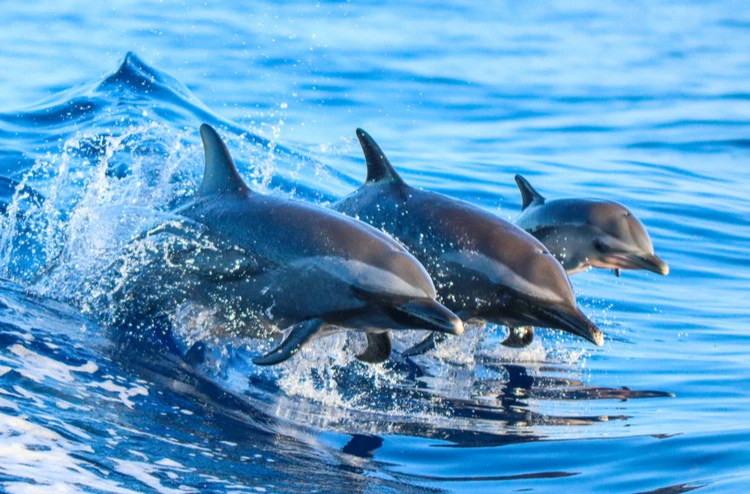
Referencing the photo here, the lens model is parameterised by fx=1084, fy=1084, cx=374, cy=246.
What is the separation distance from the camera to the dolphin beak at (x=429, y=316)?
5.16 m

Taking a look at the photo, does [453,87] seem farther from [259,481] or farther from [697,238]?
[259,481]

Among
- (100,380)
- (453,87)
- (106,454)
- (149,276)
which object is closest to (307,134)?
(453,87)

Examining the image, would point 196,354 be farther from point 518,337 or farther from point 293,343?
point 518,337

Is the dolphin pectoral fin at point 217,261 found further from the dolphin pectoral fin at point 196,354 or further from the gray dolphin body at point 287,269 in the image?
the dolphin pectoral fin at point 196,354

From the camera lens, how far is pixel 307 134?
17.1 metres

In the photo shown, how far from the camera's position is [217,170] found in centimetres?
617

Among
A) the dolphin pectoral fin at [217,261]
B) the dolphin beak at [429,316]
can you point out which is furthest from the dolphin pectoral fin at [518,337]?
the dolphin pectoral fin at [217,261]

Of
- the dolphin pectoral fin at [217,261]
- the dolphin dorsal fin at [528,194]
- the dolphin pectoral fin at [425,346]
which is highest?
the dolphin dorsal fin at [528,194]

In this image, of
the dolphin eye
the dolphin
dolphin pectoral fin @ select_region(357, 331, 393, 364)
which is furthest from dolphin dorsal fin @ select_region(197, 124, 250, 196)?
the dolphin eye

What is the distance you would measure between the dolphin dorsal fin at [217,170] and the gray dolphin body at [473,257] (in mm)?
921

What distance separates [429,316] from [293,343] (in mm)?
734

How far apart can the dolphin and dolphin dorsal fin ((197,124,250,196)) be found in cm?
242

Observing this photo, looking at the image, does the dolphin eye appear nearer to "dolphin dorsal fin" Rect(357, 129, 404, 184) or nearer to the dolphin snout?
the dolphin snout

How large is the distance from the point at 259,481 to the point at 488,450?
1.29 m
